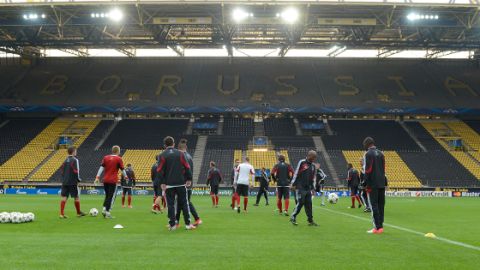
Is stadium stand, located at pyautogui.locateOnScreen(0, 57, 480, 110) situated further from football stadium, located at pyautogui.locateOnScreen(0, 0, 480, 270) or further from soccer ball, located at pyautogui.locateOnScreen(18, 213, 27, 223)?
soccer ball, located at pyautogui.locateOnScreen(18, 213, 27, 223)

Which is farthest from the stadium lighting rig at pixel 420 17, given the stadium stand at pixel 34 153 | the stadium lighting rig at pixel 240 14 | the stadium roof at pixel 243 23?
the stadium stand at pixel 34 153

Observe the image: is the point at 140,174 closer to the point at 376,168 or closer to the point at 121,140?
the point at 121,140

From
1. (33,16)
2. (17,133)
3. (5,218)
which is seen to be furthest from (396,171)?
(17,133)

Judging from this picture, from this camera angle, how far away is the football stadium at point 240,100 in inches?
1359

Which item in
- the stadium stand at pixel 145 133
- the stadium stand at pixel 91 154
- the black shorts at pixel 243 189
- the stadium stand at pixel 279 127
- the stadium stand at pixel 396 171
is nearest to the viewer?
the black shorts at pixel 243 189

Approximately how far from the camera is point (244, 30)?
43875 mm

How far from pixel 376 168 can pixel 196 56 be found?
150 ft

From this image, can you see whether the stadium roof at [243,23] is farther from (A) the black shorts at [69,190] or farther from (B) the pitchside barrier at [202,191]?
(A) the black shorts at [69,190]

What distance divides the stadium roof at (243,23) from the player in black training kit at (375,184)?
2370 cm

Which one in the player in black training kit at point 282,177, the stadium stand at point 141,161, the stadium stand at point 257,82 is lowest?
the player in black training kit at point 282,177

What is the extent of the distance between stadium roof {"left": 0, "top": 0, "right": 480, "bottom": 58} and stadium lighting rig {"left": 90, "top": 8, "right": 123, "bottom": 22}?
0.23 ft

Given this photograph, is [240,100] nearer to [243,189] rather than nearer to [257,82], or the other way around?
[257,82]

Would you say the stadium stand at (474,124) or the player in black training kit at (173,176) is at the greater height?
the stadium stand at (474,124)

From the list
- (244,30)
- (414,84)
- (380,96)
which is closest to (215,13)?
(244,30)
